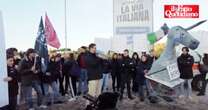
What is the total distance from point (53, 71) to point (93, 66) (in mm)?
1695

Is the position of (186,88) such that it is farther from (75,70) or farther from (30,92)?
(30,92)

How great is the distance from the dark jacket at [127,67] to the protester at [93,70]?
2304 millimetres

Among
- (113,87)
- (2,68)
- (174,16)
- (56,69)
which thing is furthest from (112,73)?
(2,68)

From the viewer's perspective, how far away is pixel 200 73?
17.3m

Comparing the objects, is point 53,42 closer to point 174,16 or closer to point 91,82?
point 91,82

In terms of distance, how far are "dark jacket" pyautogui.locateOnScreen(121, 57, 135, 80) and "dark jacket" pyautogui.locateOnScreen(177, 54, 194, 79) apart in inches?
65.4

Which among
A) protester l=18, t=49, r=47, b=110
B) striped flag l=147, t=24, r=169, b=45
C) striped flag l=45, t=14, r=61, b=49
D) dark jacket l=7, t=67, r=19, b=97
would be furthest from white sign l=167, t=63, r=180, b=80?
dark jacket l=7, t=67, r=19, b=97

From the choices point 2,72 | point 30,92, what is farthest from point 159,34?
point 2,72

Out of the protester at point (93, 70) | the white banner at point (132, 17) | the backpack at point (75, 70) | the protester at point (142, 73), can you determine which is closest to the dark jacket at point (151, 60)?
the protester at point (142, 73)

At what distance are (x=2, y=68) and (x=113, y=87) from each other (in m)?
9.81

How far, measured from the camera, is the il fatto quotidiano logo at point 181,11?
18516 mm

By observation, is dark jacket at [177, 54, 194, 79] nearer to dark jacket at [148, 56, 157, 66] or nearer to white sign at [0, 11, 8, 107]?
dark jacket at [148, 56, 157, 66]

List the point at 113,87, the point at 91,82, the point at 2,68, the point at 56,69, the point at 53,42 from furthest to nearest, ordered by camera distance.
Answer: the point at 113,87, the point at 53,42, the point at 56,69, the point at 91,82, the point at 2,68

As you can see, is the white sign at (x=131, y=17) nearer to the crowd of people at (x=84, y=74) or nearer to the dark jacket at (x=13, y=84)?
the crowd of people at (x=84, y=74)
